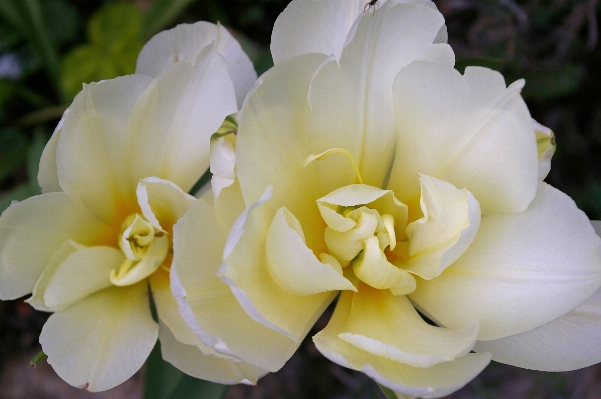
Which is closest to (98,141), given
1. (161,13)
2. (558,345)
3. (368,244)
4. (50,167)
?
(50,167)

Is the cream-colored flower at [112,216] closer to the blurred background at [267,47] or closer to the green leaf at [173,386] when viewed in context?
the green leaf at [173,386]

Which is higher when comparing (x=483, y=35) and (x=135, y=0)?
(x=135, y=0)

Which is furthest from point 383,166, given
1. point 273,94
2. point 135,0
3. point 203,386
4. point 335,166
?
point 135,0

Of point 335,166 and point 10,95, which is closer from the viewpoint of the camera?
point 335,166

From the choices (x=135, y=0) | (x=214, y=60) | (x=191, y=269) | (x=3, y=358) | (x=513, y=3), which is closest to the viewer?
(x=191, y=269)

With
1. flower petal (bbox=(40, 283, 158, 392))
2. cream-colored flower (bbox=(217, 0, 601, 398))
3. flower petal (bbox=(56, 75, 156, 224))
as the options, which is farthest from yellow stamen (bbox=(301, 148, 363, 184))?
flower petal (bbox=(40, 283, 158, 392))

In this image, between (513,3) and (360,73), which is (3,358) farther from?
(513,3)

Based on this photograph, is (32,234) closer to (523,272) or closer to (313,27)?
(313,27)
